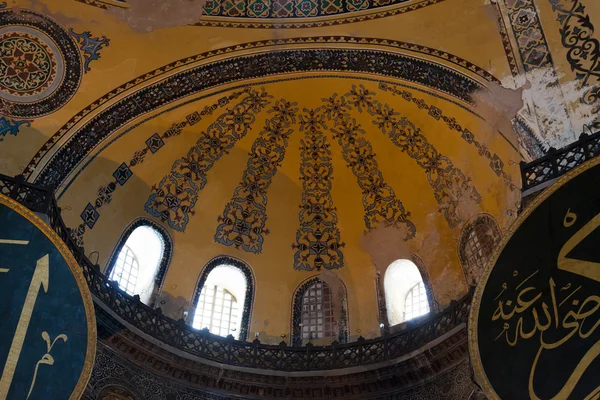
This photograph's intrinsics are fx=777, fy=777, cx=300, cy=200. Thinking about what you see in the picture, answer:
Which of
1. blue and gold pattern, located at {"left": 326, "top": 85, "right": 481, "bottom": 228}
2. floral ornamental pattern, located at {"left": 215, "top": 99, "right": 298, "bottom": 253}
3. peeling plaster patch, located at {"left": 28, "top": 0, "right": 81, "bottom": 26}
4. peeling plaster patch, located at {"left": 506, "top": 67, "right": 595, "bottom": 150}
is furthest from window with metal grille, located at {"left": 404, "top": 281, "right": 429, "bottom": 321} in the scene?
peeling plaster patch, located at {"left": 28, "top": 0, "right": 81, "bottom": 26}

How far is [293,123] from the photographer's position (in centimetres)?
1227

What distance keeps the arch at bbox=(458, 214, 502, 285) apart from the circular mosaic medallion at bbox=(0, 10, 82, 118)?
601 centimetres

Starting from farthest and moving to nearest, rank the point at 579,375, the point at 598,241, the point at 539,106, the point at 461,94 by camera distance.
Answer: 1. the point at 461,94
2. the point at 539,106
3. the point at 598,241
4. the point at 579,375

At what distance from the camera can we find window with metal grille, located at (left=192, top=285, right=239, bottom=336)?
11.7 meters

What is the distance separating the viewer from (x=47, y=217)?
9523mm

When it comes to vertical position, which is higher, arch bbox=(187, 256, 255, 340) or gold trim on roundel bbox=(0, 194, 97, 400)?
arch bbox=(187, 256, 255, 340)

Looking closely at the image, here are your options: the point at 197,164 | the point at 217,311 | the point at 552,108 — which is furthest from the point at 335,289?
the point at 552,108

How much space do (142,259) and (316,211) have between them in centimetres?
287

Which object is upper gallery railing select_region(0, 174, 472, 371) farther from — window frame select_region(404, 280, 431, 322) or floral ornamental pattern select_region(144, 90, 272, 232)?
floral ornamental pattern select_region(144, 90, 272, 232)

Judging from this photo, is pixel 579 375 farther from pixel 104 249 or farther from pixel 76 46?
pixel 76 46

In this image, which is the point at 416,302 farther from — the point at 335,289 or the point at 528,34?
the point at 528,34

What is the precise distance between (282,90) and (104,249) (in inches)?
141

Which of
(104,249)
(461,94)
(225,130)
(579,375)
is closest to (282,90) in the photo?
(225,130)

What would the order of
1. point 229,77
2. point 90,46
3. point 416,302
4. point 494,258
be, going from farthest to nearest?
point 416,302 < point 229,77 < point 90,46 < point 494,258
